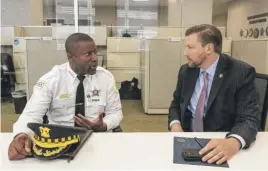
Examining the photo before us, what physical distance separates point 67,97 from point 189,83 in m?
0.75

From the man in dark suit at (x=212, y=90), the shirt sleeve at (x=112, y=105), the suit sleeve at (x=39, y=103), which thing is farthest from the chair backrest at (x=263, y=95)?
the suit sleeve at (x=39, y=103)

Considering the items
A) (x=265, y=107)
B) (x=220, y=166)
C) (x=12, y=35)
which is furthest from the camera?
(x=12, y=35)

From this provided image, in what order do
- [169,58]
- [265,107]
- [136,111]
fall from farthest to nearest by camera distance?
[136,111], [169,58], [265,107]

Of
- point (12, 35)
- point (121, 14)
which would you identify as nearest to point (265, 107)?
point (12, 35)

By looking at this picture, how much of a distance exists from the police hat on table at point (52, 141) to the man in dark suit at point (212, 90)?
773 mm

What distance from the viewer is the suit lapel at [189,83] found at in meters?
1.74

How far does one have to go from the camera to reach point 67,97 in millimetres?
1733

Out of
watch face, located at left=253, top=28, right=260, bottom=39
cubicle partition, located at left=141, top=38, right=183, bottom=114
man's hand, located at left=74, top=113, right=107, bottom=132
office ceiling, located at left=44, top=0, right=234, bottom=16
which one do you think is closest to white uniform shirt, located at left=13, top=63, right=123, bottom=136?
man's hand, located at left=74, top=113, right=107, bottom=132

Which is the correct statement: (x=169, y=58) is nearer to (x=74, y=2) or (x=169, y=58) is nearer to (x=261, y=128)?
(x=74, y=2)

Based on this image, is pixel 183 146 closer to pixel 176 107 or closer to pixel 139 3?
pixel 176 107

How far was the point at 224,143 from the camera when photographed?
115 cm

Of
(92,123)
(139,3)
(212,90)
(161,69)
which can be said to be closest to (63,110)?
(92,123)

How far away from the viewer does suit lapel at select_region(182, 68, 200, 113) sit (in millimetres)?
1735

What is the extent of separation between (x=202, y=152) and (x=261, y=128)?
73 centimetres
